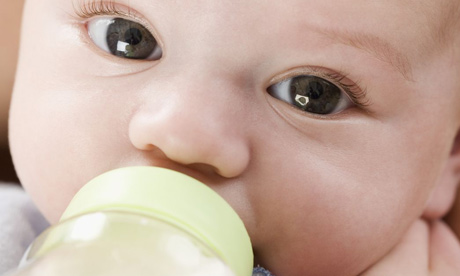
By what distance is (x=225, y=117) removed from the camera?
965mm

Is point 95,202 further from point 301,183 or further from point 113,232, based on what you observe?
point 301,183

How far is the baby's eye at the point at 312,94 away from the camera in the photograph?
3.49ft

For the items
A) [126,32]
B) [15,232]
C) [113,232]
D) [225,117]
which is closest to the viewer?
[113,232]

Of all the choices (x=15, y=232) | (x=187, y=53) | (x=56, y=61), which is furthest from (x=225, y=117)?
(x=15, y=232)

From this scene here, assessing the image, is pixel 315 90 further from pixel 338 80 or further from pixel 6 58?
pixel 6 58

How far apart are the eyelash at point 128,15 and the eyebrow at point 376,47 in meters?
0.05

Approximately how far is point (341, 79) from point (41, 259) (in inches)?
20.4

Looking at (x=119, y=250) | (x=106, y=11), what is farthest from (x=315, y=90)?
(x=119, y=250)

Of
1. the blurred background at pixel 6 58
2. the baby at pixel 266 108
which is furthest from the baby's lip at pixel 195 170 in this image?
the blurred background at pixel 6 58

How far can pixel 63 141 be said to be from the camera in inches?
41.4

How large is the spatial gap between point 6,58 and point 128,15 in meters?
0.82

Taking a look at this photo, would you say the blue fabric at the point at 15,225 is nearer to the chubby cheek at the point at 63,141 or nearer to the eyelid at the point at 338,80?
the chubby cheek at the point at 63,141

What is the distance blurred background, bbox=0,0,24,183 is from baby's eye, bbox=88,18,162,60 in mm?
647

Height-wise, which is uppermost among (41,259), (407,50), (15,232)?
(407,50)
